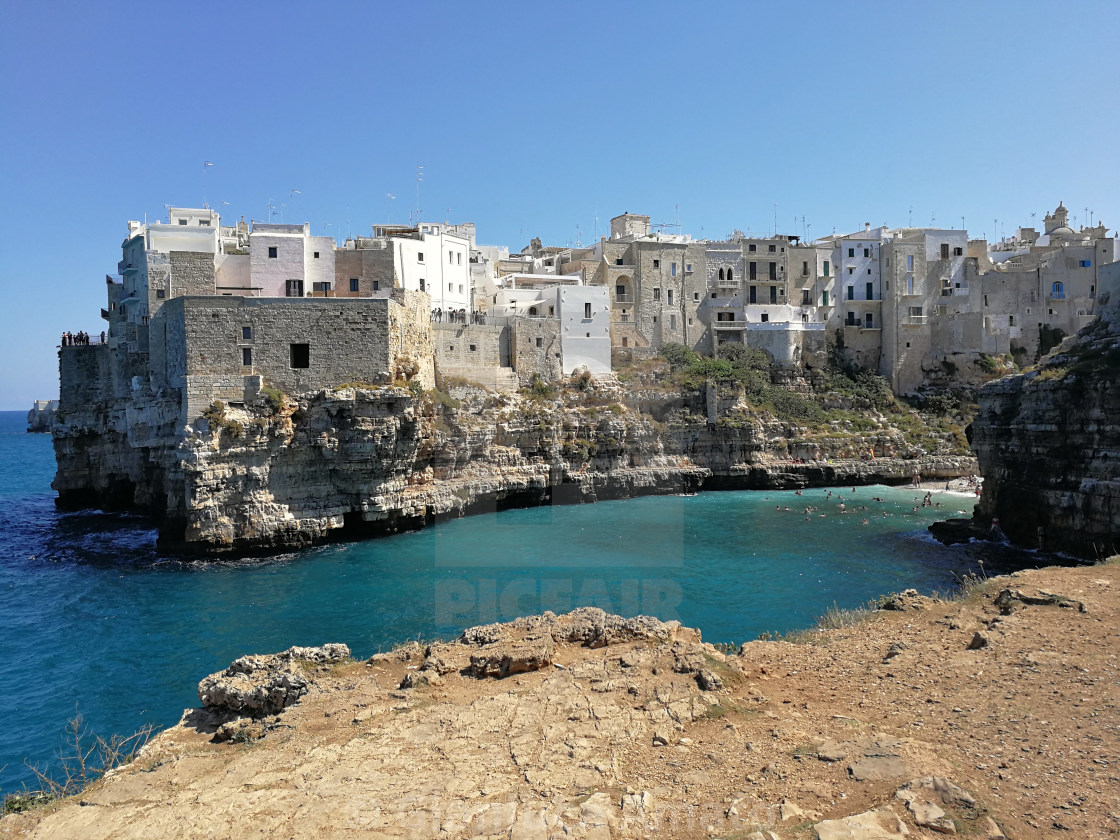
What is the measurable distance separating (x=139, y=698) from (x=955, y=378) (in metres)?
51.4

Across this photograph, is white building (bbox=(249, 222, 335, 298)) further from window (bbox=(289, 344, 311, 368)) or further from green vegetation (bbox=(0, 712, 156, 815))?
green vegetation (bbox=(0, 712, 156, 815))

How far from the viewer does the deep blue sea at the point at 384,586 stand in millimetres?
17078

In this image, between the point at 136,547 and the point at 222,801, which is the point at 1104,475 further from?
the point at 136,547

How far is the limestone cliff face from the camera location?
73.4 ft

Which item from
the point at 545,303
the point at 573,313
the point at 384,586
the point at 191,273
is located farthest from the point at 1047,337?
the point at 191,273

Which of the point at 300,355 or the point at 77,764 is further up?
the point at 300,355

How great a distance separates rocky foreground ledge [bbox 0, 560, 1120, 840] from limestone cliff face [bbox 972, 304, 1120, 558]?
13478 mm

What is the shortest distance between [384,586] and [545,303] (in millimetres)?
25152

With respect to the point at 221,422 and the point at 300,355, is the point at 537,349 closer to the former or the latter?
the point at 300,355

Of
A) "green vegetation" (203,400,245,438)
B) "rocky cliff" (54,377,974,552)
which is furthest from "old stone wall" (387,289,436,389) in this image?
"green vegetation" (203,400,245,438)

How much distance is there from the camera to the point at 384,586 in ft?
78.0

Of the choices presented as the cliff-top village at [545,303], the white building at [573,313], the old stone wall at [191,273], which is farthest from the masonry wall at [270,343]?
the white building at [573,313]

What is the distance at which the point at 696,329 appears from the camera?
168ft

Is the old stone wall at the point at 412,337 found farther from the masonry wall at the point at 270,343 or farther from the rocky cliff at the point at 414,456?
the rocky cliff at the point at 414,456
